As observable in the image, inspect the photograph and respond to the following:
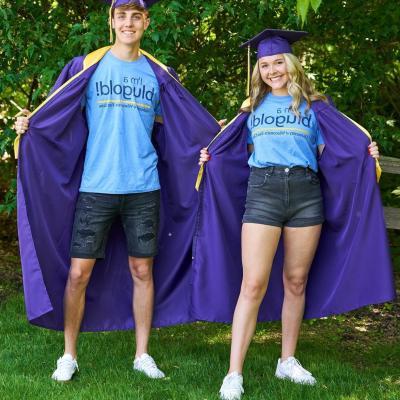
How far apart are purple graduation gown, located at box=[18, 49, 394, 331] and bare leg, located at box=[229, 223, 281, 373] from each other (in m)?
0.36

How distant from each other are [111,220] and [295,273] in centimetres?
120

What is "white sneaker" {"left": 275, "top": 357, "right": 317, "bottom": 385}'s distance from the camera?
192 inches

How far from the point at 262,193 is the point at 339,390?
1.36m

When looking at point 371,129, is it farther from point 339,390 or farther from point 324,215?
point 339,390

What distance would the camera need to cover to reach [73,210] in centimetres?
498

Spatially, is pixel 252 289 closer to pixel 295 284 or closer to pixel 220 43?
pixel 295 284

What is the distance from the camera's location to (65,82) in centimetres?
486

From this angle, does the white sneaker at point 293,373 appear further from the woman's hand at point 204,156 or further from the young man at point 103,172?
the woman's hand at point 204,156

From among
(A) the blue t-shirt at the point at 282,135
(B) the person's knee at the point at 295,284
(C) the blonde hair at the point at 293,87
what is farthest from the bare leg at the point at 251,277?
(C) the blonde hair at the point at 293,87

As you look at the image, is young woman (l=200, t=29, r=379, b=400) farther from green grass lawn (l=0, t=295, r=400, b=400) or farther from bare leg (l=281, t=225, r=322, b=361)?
green grass lawn (l=0, t=295, r=400, b=400)

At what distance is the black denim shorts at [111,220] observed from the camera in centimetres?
473

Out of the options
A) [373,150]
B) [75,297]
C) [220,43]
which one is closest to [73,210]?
[75,297]

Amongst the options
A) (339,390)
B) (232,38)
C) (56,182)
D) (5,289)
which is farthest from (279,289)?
(5,289)

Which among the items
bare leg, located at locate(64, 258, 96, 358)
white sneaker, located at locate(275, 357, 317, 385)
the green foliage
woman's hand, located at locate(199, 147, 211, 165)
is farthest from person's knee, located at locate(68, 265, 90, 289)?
the green foliage
